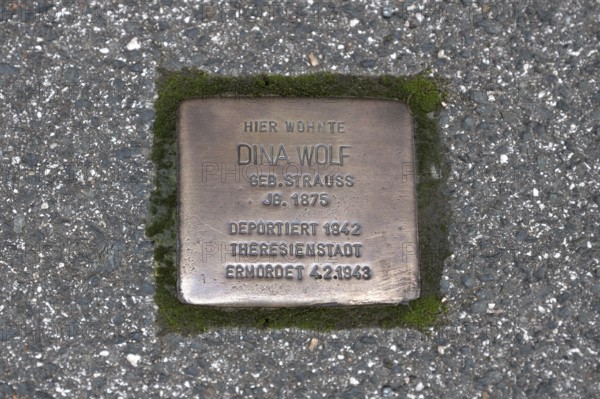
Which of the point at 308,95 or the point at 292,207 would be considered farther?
the point at 308,95

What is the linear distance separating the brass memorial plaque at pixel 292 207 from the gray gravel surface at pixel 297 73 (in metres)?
0.19

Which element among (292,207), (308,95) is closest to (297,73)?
(308,95)

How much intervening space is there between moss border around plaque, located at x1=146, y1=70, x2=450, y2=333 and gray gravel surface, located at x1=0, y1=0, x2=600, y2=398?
0.13 ft

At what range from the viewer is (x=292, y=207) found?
6.52 ft

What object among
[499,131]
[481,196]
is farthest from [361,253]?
[499,131]

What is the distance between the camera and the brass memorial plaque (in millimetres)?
1968

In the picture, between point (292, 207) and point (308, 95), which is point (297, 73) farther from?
point (292, 207)

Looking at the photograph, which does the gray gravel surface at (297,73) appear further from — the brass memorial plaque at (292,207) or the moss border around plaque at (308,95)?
the brass memorial plaque at (292,207)

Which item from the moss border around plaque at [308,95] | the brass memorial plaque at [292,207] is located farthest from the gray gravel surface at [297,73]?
the brass memorial plaque at [292,207]

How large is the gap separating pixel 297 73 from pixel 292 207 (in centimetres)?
49

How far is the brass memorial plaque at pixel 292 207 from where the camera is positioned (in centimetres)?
197

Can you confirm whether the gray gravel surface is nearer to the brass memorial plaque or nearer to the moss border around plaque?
the moss border around plaque

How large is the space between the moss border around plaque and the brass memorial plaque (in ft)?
0.31

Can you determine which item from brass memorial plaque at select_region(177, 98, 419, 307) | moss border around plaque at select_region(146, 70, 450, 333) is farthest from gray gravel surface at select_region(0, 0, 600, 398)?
brass memorial plaque at select_region(177, 98, 419, 307)
